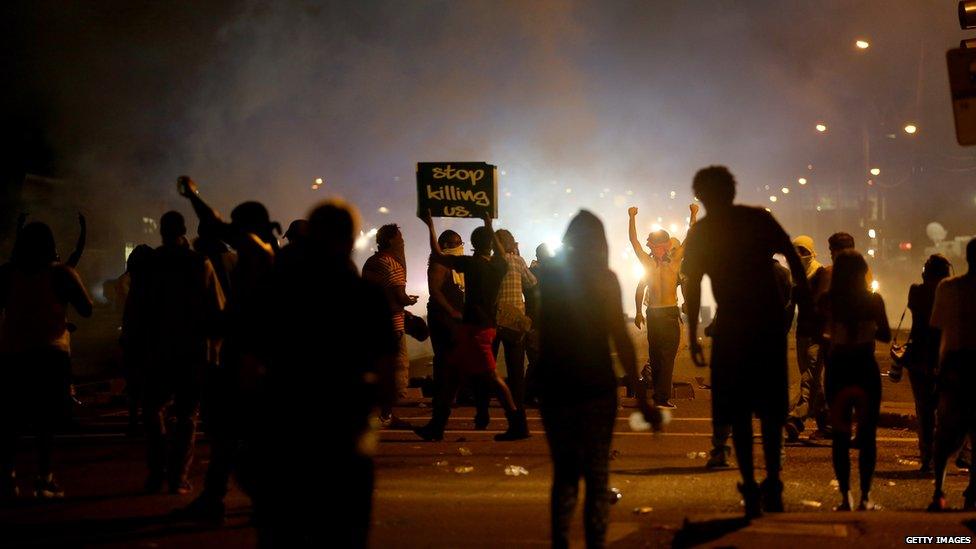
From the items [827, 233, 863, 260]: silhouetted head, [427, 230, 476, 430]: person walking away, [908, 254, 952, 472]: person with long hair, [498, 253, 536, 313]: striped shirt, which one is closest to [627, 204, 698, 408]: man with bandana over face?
[498, 253, 536, 313]: striped shirt

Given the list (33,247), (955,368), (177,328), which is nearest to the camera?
(955,368)

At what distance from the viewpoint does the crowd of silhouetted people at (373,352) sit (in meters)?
3.69

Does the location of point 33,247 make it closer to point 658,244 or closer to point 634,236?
point 634,236

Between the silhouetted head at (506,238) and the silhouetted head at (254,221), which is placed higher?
the silhouetted head at (506,238)

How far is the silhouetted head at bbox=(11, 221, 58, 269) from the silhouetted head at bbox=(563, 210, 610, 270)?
4278 mm

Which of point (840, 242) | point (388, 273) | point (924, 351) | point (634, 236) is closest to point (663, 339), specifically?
point (634, 236)

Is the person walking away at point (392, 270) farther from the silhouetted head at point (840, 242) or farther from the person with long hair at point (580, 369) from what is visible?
the person with long hair at point (580, 369)

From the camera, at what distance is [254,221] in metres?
5.77

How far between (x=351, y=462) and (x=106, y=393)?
39.8 ft

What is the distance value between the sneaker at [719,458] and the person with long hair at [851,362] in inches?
63.4

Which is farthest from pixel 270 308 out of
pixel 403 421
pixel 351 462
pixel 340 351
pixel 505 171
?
pixel 505 171

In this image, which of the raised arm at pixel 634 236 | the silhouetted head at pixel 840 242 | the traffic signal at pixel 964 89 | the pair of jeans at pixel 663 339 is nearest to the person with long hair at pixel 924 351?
the silhouetted head at pixel 840 242

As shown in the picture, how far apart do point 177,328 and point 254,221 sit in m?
1.35

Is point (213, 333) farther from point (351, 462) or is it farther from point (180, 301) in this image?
point (180, 301)
